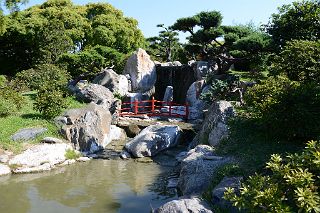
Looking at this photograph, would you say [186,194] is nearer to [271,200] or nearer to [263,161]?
[263,161]

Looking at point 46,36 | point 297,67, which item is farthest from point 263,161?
point 46,36

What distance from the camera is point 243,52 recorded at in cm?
2034

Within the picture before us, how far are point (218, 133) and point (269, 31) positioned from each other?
8061 millimetres

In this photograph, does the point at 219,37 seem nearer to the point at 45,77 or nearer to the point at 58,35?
the point at 45,77

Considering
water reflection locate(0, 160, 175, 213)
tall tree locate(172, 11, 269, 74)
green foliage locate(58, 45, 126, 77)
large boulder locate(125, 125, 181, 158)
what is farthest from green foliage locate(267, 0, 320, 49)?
green foliage locate(58, 45, 126, 77)

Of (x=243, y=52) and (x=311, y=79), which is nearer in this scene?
(x=311, y=79)

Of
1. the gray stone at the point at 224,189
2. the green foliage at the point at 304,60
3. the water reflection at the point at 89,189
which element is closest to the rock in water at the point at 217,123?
the water reflection at the point at 89,189

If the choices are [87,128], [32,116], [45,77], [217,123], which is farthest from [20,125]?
[217,123]

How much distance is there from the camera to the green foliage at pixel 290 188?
16.0 feet

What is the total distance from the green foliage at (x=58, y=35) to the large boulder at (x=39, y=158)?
1394 centimetres

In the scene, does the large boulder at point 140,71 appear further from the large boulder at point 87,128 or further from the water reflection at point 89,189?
the water reflection at point 89,189

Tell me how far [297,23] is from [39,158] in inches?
510

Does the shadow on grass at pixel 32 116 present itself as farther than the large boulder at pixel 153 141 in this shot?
Yes

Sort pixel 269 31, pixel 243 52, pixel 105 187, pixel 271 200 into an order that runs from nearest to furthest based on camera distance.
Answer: pixel 271 200, pixel 105 187, pixel 269 31, pixel 243 52
